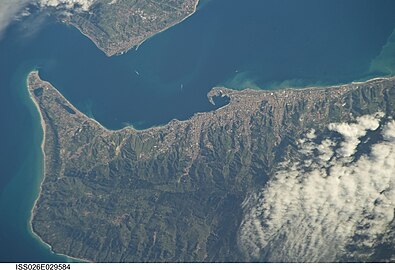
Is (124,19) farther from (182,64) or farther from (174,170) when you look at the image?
(174,170)

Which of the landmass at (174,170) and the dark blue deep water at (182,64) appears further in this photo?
the dark blue deep water at (182,64)

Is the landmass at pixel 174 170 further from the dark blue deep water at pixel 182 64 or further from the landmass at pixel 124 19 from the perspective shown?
the landmass at pixel 124 19

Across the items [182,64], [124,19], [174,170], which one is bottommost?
[174,170]

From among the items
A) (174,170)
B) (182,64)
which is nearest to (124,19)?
(182,64)

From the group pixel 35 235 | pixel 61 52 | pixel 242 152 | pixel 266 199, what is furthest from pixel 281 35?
pixel 35 235

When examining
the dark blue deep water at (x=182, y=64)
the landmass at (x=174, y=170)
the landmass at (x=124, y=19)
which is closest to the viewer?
the landmass at (x=174, y=170)

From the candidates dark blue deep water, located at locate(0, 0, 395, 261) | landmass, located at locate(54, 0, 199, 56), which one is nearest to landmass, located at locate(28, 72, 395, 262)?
dark blue deep water, located at locate(0, 0, 395, 261)

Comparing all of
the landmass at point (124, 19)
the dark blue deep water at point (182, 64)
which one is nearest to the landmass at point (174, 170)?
the dark blue deep water at point (182, 64)
